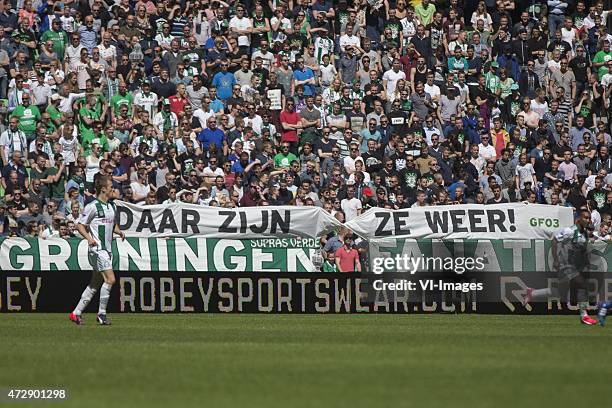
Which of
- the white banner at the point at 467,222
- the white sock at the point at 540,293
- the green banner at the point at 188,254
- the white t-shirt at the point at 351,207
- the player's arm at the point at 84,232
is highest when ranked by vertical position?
the player's arm at the point at 84,232

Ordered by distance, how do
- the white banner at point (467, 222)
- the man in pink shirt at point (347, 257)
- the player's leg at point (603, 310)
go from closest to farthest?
the player's leg at point (603, 310) < the man in pink shirt at point (347, 257) < the white banner at point (467, 222)

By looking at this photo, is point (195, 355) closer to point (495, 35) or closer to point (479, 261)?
point (479, 261)

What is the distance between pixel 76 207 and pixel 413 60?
1003 centimetres

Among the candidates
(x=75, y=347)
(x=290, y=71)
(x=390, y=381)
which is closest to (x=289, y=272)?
(x=290, y=71)

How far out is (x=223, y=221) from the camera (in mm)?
28969

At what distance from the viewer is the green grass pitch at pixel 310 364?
12.5 metres

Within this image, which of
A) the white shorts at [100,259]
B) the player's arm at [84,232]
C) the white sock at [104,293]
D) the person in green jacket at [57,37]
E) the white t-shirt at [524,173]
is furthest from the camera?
the person in green jacket at [57,37]

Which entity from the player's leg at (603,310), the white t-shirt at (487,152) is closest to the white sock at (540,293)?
the player's leg at (603,310)

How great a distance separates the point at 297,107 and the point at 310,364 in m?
17.5

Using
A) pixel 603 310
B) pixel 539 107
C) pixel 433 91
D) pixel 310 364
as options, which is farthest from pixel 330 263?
pixel 310 364

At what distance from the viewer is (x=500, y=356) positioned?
16469mm

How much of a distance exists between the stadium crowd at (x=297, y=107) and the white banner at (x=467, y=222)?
0.92 m

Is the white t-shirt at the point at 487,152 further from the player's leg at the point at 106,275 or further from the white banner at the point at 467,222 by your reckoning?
the player's leg at the point at 106,275

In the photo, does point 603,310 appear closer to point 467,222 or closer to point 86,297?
point 467,222
